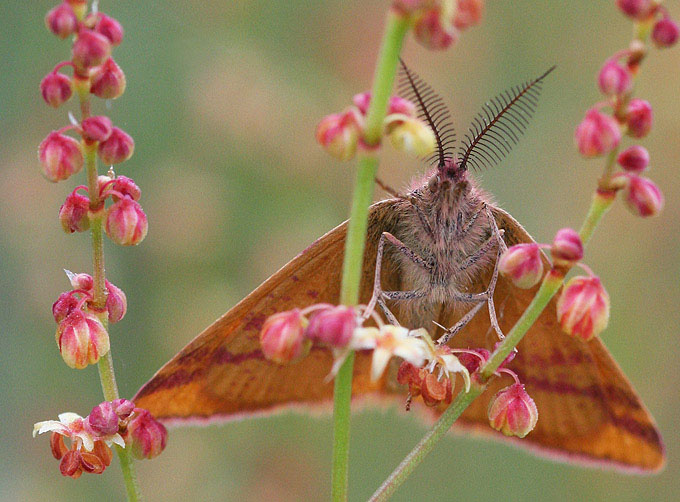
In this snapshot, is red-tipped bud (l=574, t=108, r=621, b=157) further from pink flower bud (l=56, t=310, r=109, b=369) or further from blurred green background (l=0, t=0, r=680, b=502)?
blurred green background (l=0, t=0, r=680, b=502)

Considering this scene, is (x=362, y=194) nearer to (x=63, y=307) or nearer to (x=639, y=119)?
(x=639, y=119)

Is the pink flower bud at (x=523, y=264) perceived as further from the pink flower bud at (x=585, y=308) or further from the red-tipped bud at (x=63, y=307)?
the red-tipped bud at (x=63, y=307)

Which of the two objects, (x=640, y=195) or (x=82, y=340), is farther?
(x=82, y=340)

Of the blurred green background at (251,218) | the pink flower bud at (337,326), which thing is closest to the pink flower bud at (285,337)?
the pink flower bud at (337,326)

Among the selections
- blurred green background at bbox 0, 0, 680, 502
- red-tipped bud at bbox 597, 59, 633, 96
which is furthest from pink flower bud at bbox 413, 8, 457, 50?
blurred green background at bbox 0, 0, 680, 502

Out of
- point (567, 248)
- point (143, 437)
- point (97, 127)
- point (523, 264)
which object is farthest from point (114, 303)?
point (567, 248)
